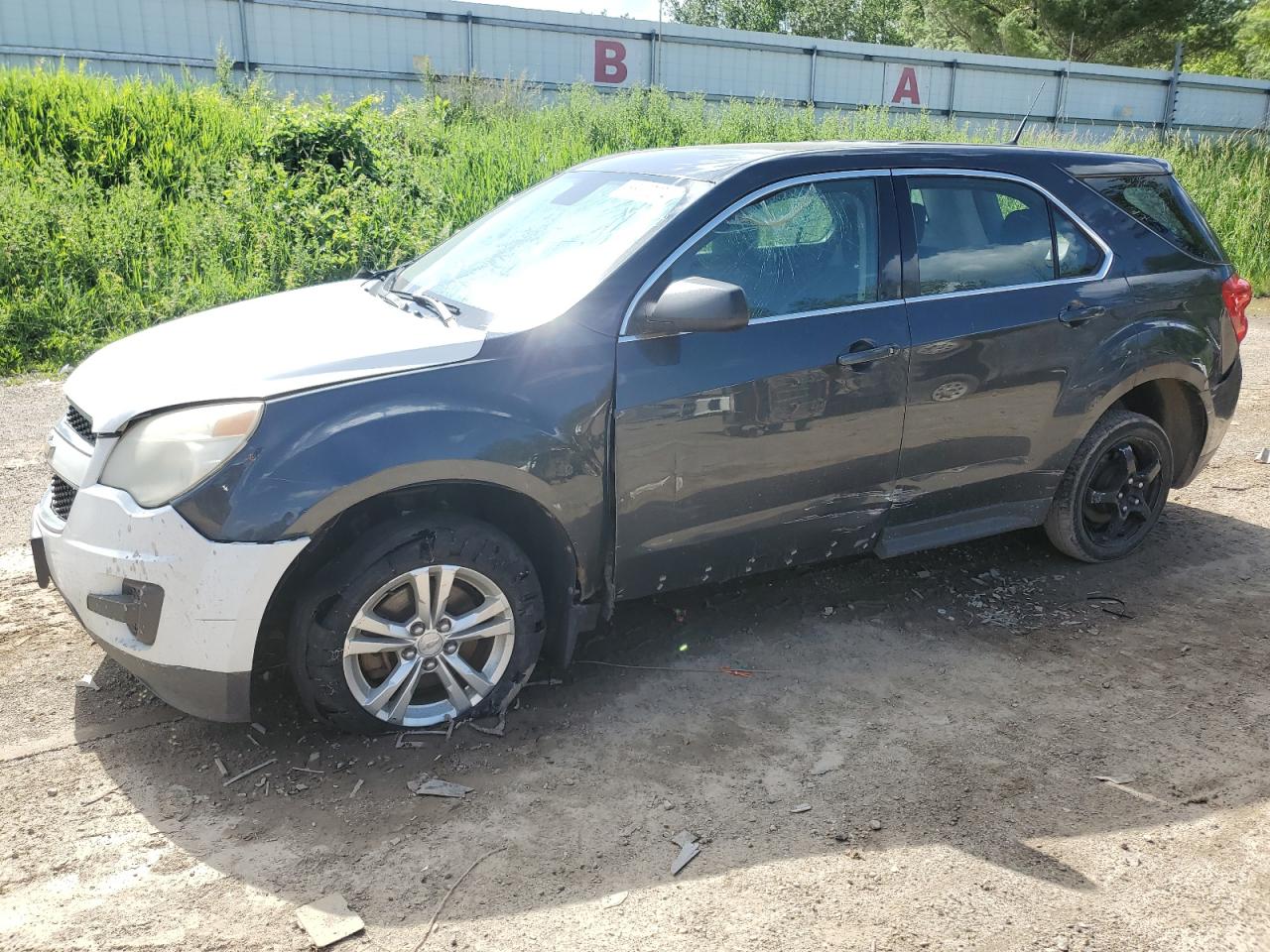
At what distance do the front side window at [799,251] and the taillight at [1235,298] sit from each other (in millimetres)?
2085

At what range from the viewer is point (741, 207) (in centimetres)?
386

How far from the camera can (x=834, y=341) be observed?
12.9 ft

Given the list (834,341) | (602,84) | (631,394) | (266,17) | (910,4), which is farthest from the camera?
(910,4)

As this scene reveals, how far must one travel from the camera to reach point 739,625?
4.44 meters

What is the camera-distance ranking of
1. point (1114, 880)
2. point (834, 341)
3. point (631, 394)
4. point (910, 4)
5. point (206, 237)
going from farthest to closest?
point (910, 4)
point (206, 237)
point (834, 341)
point (631, 394)
point (1114, 880)

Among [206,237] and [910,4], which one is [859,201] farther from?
[910,4]

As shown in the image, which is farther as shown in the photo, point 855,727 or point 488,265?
point 488,265

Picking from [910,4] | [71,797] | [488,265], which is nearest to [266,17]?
[488,265]

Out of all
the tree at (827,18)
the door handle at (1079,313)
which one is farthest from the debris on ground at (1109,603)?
the tree at (827,18)

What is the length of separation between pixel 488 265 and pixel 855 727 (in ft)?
7.28

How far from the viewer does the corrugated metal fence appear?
712 inches

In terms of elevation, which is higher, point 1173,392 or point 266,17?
point 266,17

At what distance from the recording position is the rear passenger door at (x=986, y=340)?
13.8 feet

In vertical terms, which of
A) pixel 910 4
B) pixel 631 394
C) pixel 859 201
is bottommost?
pixel 631 394
